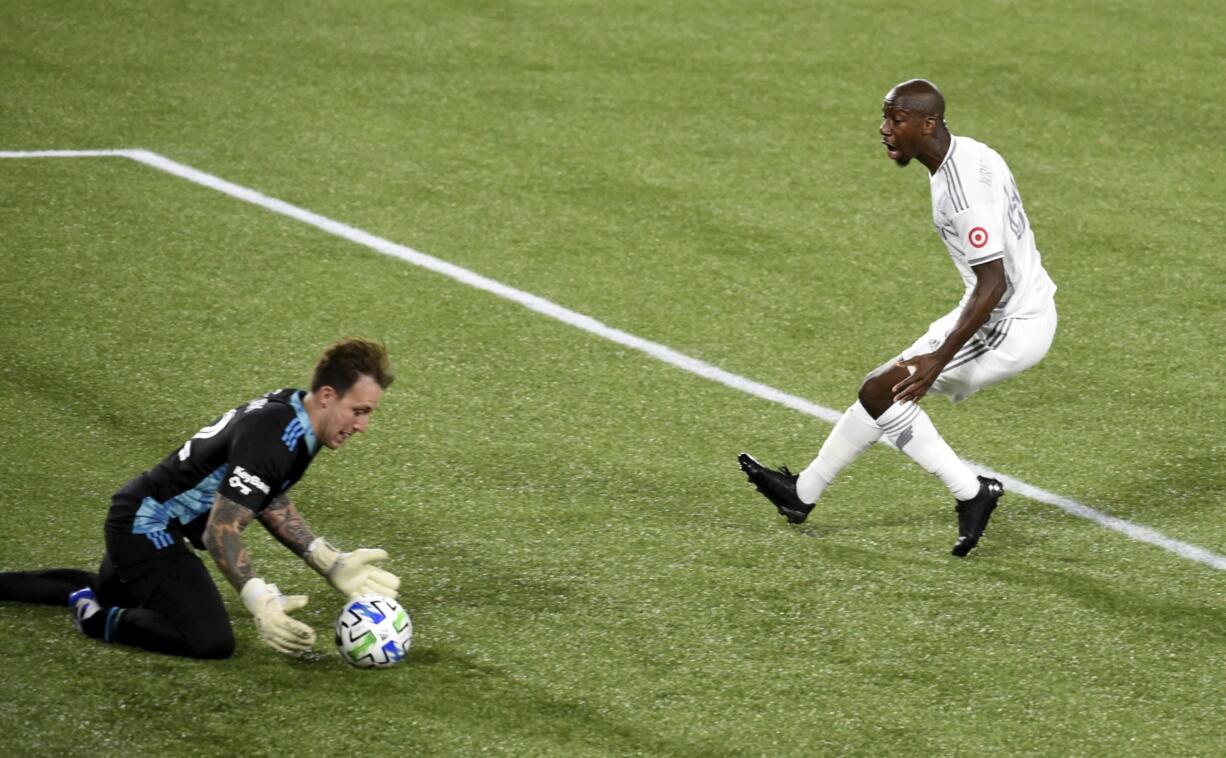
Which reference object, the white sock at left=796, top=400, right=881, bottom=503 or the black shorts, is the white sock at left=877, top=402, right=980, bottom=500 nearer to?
the white sock at left=796, top=400, right=881, bottom=503

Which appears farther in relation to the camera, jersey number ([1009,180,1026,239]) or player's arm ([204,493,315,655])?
jersey number ([1009,180,1026,239])

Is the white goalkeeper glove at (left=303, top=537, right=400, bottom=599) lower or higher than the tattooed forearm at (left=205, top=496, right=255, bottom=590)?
lower

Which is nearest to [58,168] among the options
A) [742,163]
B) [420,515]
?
[742,163]

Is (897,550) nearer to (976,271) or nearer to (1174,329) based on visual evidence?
(976,271)

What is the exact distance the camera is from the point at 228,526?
5758 millimetres

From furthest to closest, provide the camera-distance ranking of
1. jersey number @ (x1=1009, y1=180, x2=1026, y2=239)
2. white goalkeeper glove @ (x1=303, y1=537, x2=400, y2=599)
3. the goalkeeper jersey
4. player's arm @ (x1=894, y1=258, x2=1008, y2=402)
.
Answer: jersey number @ (x1=1009, y1=180, x2=1026, y2=239) → player's arm @ (x1=894, y1=258, x2=1008, y2=402) → white goalkeeper glove @ (x1=303, y1=537, x2=400, y2=599) → the goalkeeper jersey

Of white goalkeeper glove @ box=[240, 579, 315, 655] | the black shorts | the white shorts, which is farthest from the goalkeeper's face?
the white shorts

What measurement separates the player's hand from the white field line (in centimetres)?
115

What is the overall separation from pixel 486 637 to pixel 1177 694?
2.48m

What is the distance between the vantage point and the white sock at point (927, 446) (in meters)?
6.93

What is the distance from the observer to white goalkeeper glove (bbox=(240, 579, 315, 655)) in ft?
18.7

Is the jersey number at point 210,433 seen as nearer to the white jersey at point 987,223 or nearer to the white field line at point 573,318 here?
the white jersey at point 987,223

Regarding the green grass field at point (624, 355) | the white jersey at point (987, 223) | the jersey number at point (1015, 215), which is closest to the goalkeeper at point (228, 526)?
the green grass field at point (624, 355)

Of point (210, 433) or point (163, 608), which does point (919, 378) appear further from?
point (163, 608)
